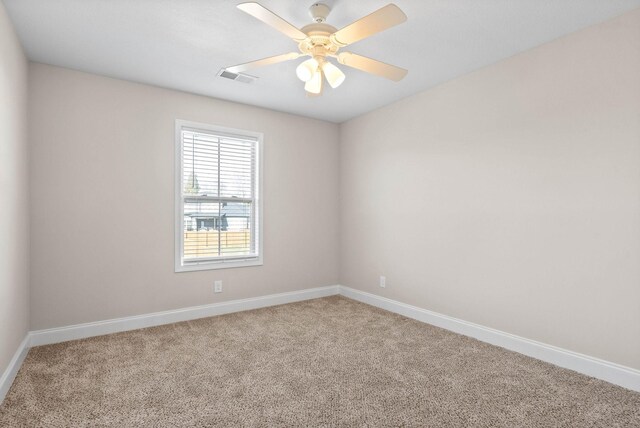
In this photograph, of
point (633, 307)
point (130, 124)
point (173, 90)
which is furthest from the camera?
point (173, 90)

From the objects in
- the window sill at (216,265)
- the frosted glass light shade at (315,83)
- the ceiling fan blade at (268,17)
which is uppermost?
the ceiling fan blade at (268,17)

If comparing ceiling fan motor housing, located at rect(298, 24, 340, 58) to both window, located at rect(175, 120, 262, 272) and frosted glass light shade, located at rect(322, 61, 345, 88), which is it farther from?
window, located at rect(175, 120, 262, 272)

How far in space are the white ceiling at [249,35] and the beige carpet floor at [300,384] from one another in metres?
2.45

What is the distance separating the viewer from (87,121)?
10.8 ft

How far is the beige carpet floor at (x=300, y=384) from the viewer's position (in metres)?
1.96

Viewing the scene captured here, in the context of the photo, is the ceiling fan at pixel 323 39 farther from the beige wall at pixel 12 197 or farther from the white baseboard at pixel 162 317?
the white baseboard at pixel 162 317

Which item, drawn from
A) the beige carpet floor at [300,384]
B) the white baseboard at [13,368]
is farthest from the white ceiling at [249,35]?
the beige carpet floor at [300,384]

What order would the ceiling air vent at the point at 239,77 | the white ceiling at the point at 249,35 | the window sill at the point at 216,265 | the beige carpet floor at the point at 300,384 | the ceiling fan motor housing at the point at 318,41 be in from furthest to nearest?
the window sill at the point at 216,265, the ceiling air vent at the point at 239,77, the white ceiling at the point at 249,35, the ceiling fan motor housing at the point at 318,41, the beige carpet floor at the point at 300,384

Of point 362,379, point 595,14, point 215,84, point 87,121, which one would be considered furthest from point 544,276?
point 87,121

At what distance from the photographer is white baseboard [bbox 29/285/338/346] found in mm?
3115

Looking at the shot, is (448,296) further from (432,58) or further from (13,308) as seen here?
(13,308)

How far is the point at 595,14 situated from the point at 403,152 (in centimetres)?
200

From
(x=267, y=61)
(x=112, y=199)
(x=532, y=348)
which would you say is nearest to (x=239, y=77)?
(x=267, y=61)

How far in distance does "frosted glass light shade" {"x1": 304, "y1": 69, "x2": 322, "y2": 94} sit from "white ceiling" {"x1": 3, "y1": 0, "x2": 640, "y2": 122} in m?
0.39
